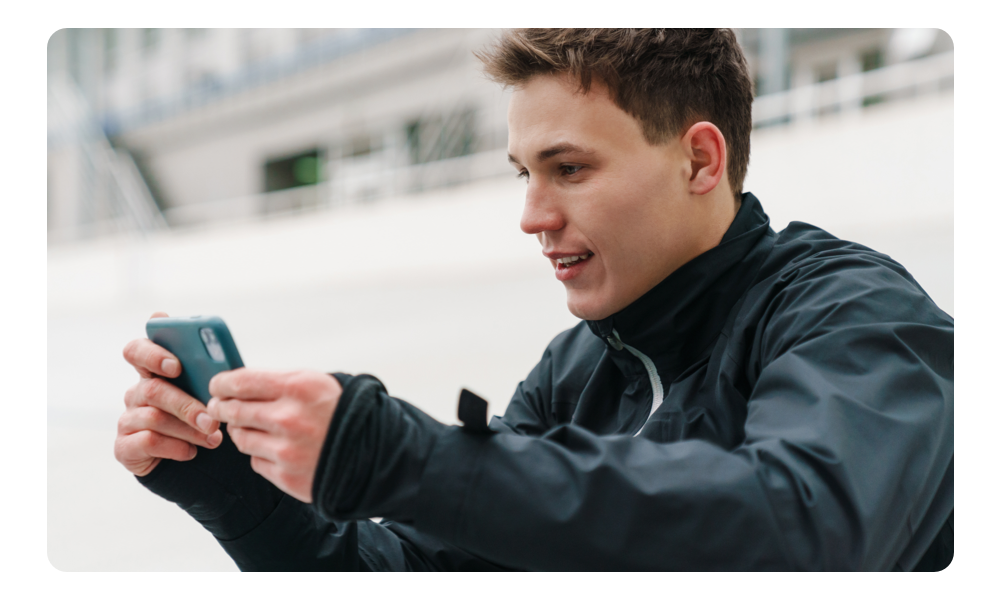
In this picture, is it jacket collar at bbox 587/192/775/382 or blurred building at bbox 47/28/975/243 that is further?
blurred building at bbox 47/28/975/243

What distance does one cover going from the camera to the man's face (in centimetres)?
98

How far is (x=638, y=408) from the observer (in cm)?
108

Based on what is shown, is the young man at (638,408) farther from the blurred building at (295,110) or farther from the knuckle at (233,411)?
the blurred building at (295,110)

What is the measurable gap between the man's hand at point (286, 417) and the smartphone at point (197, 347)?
0.38 ft

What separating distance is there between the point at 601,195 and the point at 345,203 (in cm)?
944

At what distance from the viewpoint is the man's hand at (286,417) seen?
0.61 m

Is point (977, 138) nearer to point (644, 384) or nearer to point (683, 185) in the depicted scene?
point (683, 185)

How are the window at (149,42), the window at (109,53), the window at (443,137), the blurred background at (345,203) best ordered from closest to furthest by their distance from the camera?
the blurred background at (345,203)
the window at (443,137)
the window at (149,42)
the window at (109,53)

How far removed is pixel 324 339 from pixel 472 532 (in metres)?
6.58

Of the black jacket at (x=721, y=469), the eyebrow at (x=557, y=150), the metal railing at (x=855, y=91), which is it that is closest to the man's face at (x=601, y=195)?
the eyebrow at (x=557, y=150)

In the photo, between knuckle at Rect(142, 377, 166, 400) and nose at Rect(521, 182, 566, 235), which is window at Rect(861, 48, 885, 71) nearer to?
nose at Rect(521, 182, 566, 235)

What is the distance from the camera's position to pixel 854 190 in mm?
4352

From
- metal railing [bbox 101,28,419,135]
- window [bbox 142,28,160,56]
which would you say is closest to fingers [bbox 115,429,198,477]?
metal railing [bbox 101,28,419,135]
